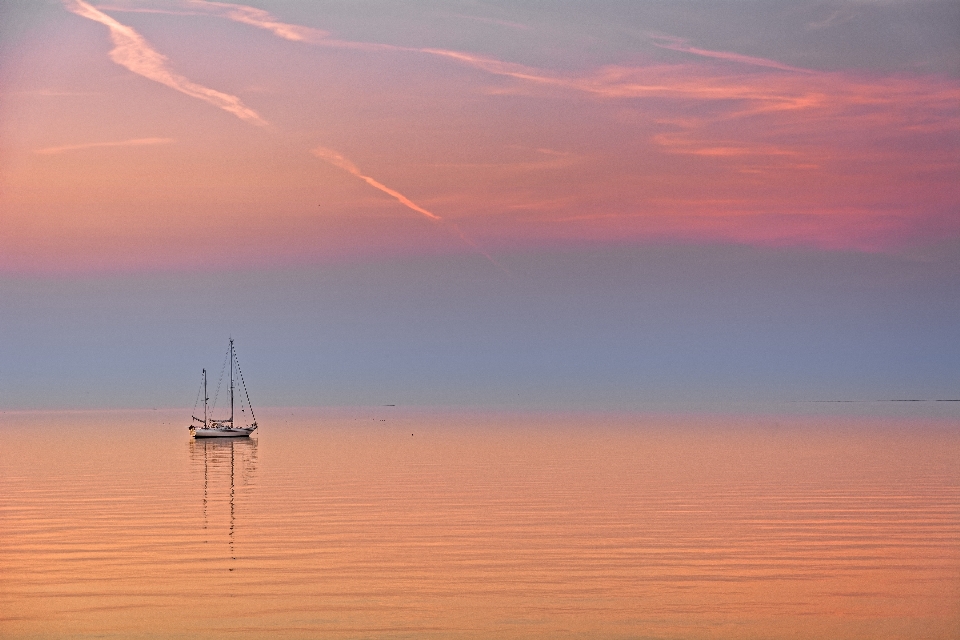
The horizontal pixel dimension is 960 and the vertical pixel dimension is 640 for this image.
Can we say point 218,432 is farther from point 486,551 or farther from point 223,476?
point 486,551

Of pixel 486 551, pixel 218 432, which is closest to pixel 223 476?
pixel 486 551

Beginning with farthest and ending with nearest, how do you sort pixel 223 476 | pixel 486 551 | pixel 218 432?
1. pixel 218 432
2. pixel 223 476
3. pixel 486 551

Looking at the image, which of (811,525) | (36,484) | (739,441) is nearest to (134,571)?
(811,525)

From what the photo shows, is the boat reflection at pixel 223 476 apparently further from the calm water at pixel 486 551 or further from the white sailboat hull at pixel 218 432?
the white sailboat hull at pixel 218 432

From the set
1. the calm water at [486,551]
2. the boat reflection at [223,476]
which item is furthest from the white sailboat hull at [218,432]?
the calm water at [486,551]

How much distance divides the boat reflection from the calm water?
1.45 feet

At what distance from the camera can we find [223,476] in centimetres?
9850

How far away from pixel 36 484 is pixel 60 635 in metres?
61.5

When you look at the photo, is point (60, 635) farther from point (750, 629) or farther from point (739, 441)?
point (739, 441)

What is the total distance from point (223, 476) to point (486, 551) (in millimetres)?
53198

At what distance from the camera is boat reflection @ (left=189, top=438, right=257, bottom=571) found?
5991 centimetres

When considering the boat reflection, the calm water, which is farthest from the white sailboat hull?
the calm water

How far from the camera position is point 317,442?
16962 cm

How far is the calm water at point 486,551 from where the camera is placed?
117ft
